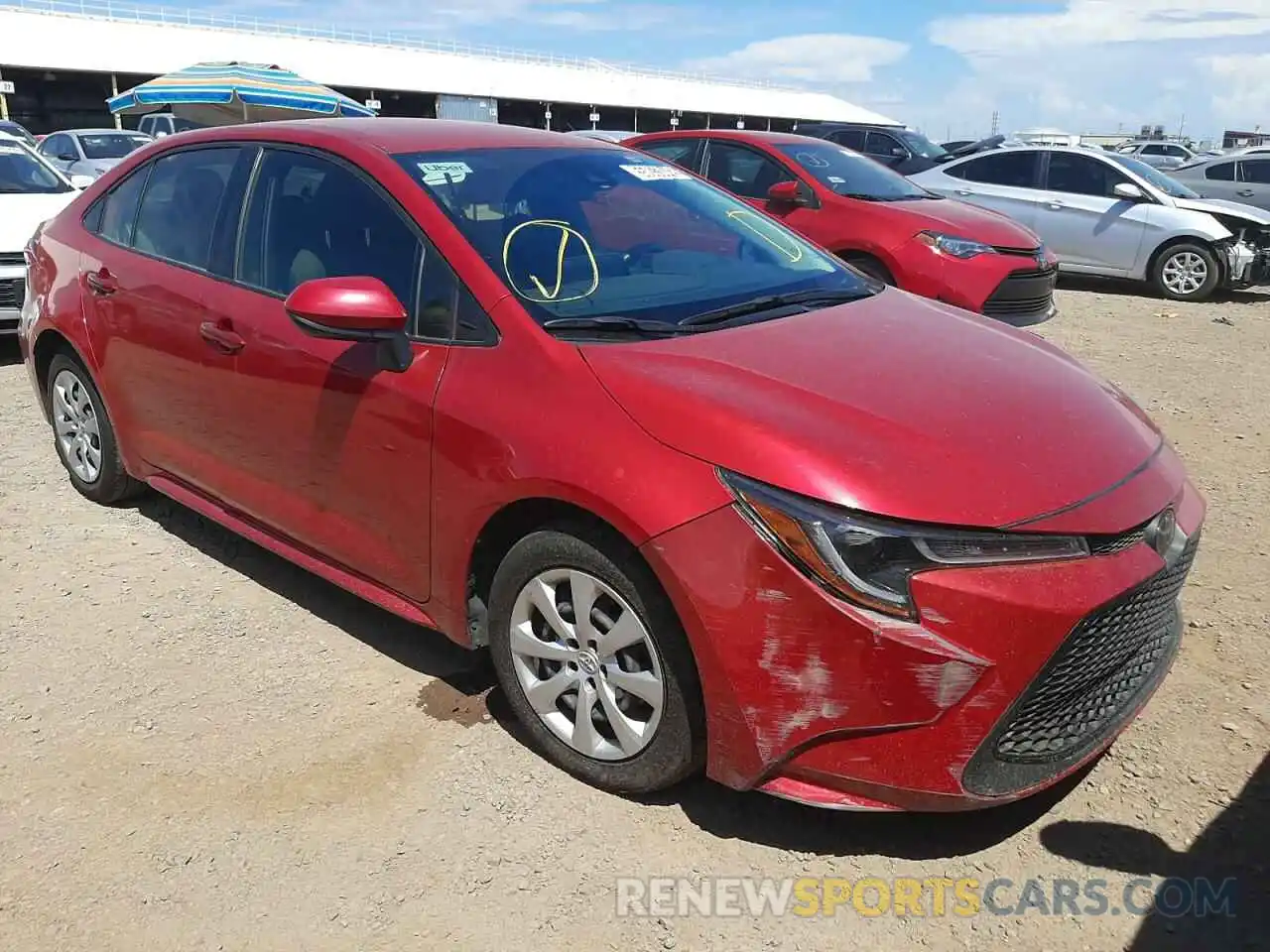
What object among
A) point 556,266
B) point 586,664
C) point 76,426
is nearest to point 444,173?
point 556,266

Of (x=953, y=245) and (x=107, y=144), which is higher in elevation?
(x=953, y=245)

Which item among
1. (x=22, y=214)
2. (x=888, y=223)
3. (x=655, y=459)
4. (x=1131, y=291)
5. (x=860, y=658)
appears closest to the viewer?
(x=860, y=658)

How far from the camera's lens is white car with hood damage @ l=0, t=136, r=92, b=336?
6.92 m

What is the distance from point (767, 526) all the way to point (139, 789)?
1894mm

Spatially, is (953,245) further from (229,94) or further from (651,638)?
(229,94)

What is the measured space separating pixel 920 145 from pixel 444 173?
1578 cm

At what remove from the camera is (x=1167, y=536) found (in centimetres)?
253

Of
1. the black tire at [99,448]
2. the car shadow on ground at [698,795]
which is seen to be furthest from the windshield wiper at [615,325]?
the black tire at [99,448]

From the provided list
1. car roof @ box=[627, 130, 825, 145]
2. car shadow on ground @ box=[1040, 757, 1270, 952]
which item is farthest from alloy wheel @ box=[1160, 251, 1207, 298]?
car shadow on ground @ box=[1040, 757, 1270, 952]

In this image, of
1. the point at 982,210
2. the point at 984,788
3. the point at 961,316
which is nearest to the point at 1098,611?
the point at 984,788

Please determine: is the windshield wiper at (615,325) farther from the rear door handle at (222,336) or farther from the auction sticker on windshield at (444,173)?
the rear door handle at (222,336)

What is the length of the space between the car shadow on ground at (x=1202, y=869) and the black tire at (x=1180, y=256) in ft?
30.3

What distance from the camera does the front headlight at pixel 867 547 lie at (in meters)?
2.19

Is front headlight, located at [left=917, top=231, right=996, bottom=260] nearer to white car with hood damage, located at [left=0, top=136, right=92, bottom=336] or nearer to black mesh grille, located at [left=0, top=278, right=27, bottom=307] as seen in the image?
white car with hood damage, located at [left=0, top=136, right=92, bottom=336]
